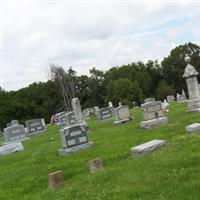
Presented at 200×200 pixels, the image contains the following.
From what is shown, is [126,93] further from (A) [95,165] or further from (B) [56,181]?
(B) [56,181]

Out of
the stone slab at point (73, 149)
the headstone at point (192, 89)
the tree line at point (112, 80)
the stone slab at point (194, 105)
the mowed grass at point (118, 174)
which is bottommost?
the mowed grass at point (118, 174)

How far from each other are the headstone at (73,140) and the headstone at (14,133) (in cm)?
1318

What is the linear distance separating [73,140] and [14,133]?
13.9m

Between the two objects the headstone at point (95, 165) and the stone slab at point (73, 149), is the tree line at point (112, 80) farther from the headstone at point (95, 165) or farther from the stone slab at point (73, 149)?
the headstone at point (95, 165)

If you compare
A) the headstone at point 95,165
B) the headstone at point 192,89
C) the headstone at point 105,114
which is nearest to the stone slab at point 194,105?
the headstone at point 192,89

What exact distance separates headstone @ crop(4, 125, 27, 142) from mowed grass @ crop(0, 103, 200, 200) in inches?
510

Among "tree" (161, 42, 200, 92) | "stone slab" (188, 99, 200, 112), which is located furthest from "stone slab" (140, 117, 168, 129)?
"tree" (161, 42, 200, 92)

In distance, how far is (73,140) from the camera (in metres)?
19.1

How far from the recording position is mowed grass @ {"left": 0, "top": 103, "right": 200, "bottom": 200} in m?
9.38

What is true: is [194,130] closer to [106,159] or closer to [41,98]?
[106,159]

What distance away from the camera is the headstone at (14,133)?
104 ft

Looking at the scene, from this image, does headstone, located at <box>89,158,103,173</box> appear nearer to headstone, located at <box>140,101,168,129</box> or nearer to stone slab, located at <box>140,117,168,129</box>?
stone slab, located at <box>140,117,168,129</box>

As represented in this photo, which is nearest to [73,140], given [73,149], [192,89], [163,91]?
[73,149]

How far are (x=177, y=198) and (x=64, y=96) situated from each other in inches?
2761
